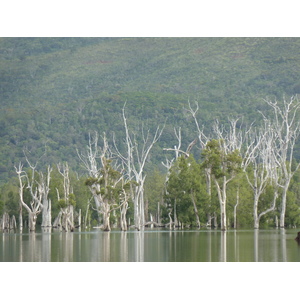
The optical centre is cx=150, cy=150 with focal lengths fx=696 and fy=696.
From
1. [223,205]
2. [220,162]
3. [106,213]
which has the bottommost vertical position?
[106,213]

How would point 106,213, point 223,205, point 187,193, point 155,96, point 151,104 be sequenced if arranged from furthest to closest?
point 155,96 < point 151,104 < point 187,193 < point 106,213 < point 223,205

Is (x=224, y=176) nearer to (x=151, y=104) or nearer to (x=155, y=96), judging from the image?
(x=151, y=104)

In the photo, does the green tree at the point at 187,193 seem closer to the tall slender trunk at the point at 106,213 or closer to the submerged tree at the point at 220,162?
the submerged tree at the point at 220,162

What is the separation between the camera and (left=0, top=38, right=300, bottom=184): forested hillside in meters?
145

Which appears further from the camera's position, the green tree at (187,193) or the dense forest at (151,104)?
the dense forest at (151,104)

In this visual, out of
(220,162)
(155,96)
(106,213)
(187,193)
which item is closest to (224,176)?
(220,162)

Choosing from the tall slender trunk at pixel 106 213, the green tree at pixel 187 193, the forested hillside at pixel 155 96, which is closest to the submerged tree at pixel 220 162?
the green tree at pixel 187 193

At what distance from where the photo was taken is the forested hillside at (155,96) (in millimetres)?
145125

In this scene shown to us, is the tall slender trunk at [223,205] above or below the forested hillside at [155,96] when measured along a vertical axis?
below

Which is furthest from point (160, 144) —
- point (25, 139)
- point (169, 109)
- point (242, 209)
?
point (242, 209)

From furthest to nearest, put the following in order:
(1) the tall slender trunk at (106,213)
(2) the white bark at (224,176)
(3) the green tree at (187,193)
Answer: (3) the green tree at (187,193) < (1) the tall slender trunk at (106,213) < (2) the white bark at (224,176)

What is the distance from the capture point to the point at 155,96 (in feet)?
536

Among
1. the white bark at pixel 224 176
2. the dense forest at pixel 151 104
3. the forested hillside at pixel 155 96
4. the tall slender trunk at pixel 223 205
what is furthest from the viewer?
the forested hillside at pixel 155 96

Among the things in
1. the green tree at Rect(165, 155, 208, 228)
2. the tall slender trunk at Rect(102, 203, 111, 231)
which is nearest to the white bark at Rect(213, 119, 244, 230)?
the green tree at Rect(165, 155, 208, 228)
